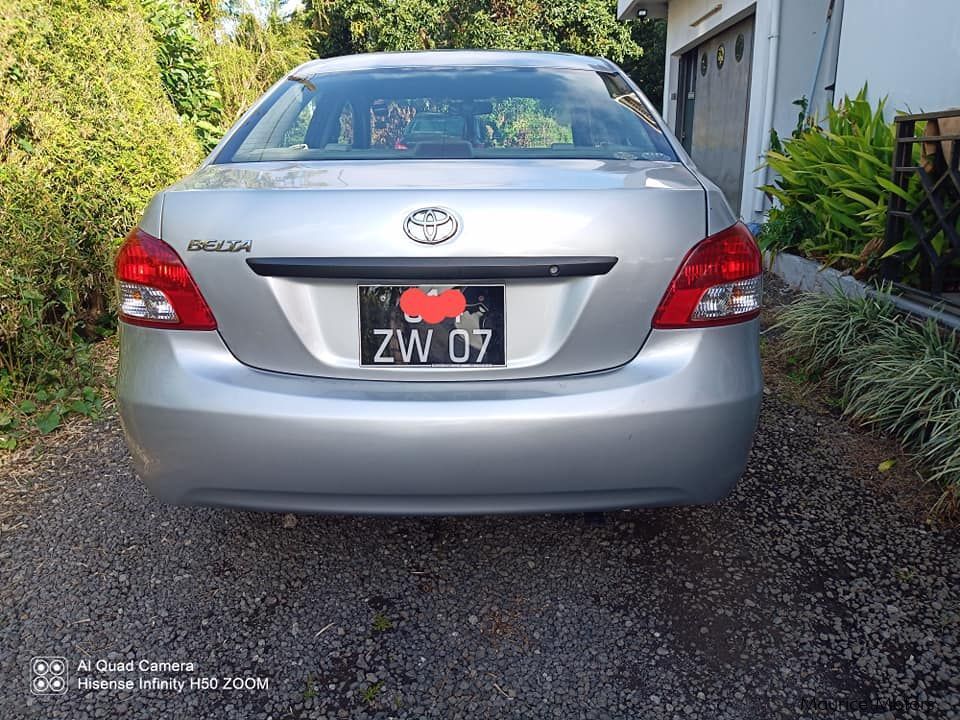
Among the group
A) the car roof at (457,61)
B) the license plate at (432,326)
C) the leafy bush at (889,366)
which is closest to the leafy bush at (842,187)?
the leafy bush at (889,366)

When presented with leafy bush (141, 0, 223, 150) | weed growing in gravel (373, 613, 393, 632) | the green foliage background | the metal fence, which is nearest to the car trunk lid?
weed growing in gravel (373, 613, 393, 632)

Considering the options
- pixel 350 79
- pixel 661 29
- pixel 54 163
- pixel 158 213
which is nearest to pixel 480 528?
pixel 158 213

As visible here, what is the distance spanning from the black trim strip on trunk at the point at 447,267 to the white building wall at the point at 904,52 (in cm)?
406

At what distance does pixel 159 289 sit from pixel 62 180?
8.94ft

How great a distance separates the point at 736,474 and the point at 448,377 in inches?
30.9

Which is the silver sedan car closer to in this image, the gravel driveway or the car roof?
the gravel driveway

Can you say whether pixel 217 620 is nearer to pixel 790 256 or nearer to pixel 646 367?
pixel 646 367

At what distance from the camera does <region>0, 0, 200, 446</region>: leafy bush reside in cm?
356

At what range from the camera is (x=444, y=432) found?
177 cm

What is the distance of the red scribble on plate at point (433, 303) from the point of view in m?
1.79

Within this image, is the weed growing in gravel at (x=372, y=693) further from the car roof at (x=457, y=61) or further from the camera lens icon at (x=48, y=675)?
the car roof at (x=457, y=61)

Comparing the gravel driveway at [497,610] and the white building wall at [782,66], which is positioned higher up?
the white building wall at [782,66]

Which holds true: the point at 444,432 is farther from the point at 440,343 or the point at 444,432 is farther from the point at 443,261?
the point at 443,261

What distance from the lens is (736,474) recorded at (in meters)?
1.97
